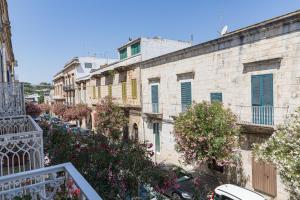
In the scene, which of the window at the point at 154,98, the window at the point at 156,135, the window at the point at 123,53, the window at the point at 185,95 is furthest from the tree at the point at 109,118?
the window at the point at 185,95

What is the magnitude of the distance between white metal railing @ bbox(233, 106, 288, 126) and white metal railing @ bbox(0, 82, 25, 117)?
9021 mm

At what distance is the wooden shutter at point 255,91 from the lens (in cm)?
1085

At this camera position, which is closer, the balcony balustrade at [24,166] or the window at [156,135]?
the balcony balustrade at [24,166]

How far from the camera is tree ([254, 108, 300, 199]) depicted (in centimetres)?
688

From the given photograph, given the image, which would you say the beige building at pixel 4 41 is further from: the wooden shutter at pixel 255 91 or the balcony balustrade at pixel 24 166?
the wooden shutter at pixel 255 91

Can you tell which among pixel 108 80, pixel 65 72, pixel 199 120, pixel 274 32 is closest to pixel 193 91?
pixel 199 120

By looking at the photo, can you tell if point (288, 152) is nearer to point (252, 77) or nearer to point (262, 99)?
point (262, 99)

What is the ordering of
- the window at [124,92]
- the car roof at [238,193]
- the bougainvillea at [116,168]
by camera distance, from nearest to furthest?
1. the bougainvillea at [116,168]
2. the car roof at [238,193]
3. the window at [124,92]

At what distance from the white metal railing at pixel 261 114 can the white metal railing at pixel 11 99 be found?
355 inches

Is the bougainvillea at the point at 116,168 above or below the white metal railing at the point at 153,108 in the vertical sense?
below

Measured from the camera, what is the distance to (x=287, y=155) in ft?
23.5

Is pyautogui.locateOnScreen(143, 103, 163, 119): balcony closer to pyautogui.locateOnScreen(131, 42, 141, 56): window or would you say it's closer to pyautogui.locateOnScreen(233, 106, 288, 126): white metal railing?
pyautogui.locateOnScreen(131, 42, 141, 56): window

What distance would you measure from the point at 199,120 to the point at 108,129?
1192 cm

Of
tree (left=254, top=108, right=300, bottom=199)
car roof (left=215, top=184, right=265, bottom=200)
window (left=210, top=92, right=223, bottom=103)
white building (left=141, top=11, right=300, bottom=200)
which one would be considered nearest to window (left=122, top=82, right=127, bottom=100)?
white building (left=141, top=11, right=300, bottom=200)
